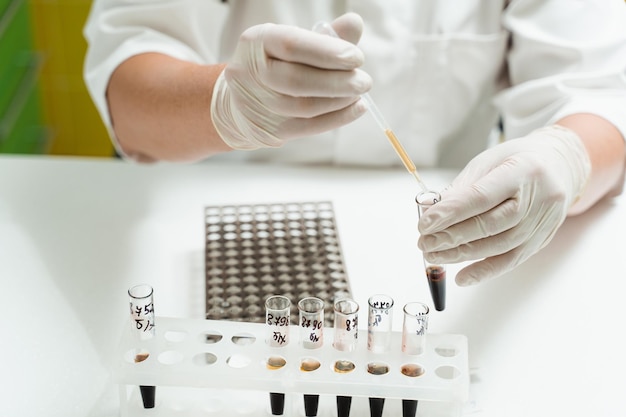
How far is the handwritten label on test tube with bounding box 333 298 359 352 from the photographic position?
98cm

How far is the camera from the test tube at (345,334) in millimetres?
974

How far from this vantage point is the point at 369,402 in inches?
38.8

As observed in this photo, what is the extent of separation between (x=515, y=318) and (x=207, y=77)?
603 mm

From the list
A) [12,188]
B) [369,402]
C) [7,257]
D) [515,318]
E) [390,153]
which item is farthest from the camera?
[390,153]

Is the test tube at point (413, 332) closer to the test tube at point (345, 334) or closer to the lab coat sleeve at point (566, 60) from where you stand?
the test tube at point (345, 334)

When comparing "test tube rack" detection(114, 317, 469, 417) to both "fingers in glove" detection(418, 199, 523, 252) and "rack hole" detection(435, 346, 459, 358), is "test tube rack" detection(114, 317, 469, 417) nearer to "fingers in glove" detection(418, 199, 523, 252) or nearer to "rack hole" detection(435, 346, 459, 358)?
"rack hole" detection(435, 346, 459, 358)

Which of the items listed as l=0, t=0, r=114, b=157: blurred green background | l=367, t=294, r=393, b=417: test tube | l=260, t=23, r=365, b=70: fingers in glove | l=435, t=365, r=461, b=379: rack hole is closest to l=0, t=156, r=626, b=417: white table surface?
l=435, t=365, r=461, b=379: rack hole

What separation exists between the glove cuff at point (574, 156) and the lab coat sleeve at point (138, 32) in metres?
0.66

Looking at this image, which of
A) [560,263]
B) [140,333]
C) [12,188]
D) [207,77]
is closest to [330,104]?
[207,77]

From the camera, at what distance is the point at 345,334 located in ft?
3.25

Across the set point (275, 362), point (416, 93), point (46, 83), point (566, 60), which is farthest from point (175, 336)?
point (46, 83)

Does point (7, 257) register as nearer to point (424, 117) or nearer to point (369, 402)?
point (369, 402)

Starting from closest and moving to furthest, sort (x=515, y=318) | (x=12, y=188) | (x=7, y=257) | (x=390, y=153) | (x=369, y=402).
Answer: (x=369, y=402)
(x=515, y=318)
(x=7, y=257)
(x=12, y=188)
(x=390, y=153)

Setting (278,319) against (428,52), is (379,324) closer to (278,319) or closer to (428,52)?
(278,319)
